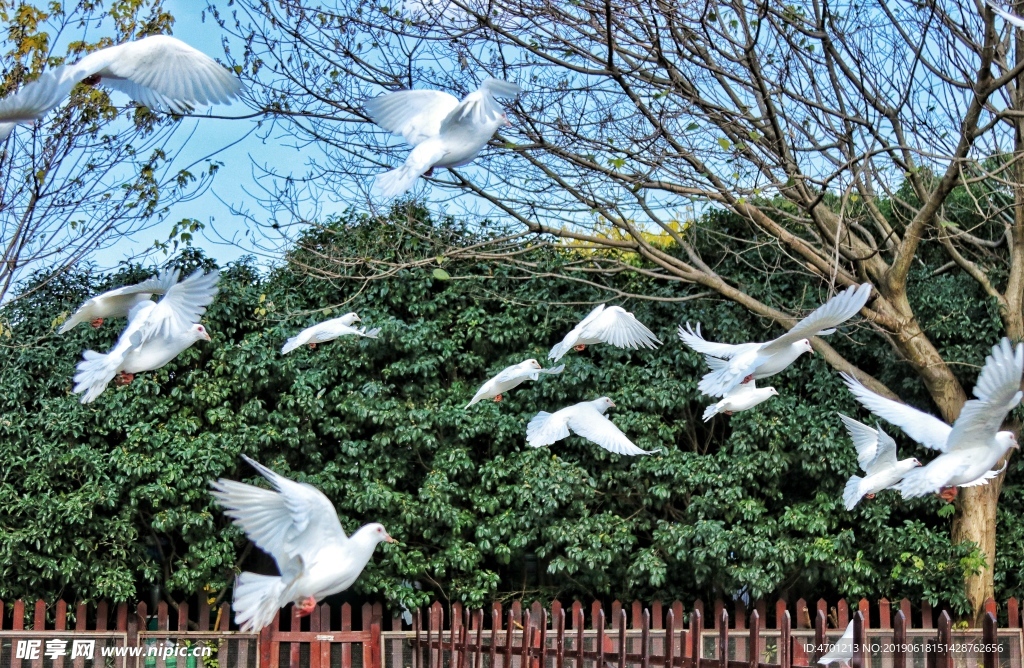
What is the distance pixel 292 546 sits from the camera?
10.6ft

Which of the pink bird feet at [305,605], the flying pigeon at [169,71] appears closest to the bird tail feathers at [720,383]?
the pink bird feet at [305,605]

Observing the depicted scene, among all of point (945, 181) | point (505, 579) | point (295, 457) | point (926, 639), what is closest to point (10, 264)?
point (295, 457)

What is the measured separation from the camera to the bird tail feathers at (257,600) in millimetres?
3053

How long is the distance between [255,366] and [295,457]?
675 mm

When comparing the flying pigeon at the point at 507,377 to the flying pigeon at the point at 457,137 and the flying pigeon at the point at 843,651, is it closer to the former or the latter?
the flying pigeon at the point at 457,137

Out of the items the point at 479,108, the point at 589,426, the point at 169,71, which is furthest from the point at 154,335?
the point at 589,426

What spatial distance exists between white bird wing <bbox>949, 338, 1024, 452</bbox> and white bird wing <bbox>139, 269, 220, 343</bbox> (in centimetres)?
260

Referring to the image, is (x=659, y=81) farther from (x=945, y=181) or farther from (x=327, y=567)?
(x=327, y=567)

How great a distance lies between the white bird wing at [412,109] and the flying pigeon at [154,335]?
892mm

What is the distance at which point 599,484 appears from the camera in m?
7.34

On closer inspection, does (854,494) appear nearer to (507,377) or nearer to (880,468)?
(880,468)

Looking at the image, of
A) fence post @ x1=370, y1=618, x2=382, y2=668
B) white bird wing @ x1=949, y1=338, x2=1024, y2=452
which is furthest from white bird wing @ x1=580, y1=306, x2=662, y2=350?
white bird wing @ x1=949, y1=338, x2=1024, y2=452

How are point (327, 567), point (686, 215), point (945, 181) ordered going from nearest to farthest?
point (327, 567) < point (945, 181) < point (686, 215)

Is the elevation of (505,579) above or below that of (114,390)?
below
